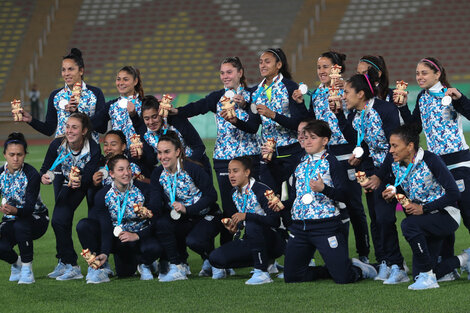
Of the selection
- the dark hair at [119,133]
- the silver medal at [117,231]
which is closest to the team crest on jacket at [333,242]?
the silver medal at [117,231]

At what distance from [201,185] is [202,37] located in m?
21.3

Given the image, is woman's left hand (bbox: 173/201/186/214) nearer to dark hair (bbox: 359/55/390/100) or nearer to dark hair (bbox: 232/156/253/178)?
dark hair (bbox: 232/156/253/178)

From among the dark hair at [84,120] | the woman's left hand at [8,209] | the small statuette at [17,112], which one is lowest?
the woman's left hand at [8,209]

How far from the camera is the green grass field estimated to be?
17.7 ft

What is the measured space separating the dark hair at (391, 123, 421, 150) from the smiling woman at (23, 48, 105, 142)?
2.88 metres

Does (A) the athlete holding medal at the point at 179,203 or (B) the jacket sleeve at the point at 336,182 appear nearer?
(B) the jacket sleeve at the point at 336,182

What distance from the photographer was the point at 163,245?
22.4 feet

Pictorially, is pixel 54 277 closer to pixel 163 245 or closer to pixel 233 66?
pixel 163 245

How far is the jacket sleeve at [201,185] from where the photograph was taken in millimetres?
6855

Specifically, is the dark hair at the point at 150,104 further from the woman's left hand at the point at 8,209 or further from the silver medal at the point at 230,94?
the woman's left hand at the point at 8,209

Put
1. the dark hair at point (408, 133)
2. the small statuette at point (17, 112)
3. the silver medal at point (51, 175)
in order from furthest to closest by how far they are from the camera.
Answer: the small statuette at point (17, 112) < the silver medal at point (51, 175) < the dark hair at point (408, 133)

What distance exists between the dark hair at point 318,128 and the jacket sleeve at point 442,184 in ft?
2.78

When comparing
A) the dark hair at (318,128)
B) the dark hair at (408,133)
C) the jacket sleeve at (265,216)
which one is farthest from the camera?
the jacket sleeve at (265,216)

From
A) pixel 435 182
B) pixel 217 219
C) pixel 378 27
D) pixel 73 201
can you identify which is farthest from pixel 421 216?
pixel 378 27
